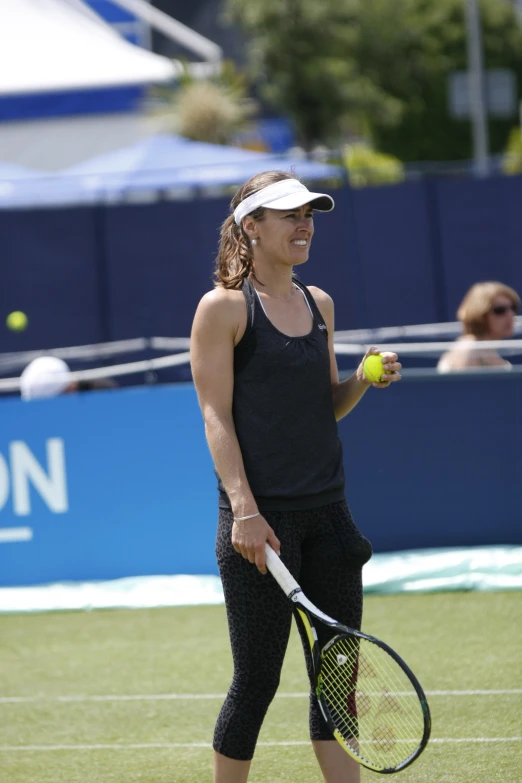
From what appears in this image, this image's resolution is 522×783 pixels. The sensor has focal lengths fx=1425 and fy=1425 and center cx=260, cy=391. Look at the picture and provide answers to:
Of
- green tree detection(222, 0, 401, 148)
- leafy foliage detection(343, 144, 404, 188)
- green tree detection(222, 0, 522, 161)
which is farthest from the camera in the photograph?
green tree detection(222, 0, 522, 161)

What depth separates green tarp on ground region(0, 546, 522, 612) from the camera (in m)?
7.98

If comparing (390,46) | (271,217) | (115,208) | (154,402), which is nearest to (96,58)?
(115,208)

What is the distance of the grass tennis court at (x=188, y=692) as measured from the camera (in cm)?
525

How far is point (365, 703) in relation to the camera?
409 centimetres

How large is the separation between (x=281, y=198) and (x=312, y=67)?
1427 inches

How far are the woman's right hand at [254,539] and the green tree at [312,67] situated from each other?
35.7 m

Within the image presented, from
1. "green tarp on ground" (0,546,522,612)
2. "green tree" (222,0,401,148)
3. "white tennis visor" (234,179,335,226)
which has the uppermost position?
"green tree" (222,0,401,148)

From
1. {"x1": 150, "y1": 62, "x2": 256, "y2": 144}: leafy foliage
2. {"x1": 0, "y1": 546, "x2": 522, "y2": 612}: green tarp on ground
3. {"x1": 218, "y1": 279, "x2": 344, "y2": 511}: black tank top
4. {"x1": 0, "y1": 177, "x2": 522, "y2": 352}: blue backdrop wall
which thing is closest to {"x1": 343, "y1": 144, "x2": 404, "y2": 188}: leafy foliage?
{"x1": 150, "y1": 62, "x2": 256, "y2": 144}: leafy foliage

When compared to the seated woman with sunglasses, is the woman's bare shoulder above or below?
above

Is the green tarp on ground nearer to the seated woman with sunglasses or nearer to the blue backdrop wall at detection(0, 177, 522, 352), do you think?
the seated woman with sunglasses

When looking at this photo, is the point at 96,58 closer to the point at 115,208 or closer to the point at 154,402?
the point at 115,208

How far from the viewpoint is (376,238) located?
52.9 ft

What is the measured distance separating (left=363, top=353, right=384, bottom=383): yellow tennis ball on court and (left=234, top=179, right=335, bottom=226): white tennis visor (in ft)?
1.50

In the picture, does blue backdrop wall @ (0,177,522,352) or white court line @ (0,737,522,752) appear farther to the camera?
blue backdrop wall @ (0,177,522,352)
